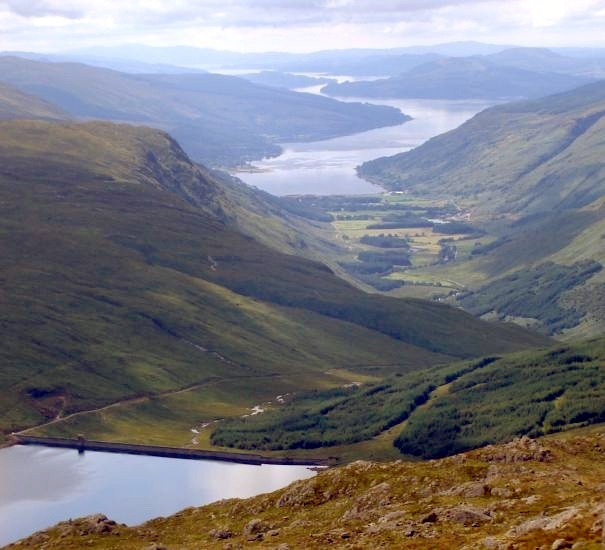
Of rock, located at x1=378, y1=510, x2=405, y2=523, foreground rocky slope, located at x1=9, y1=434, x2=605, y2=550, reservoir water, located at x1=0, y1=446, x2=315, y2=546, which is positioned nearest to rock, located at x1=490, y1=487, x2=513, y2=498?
foreground rocky slope, located at x1=9, y1=434, x2=605, y2=550

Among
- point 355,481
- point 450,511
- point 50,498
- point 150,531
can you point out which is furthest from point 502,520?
point 50,498

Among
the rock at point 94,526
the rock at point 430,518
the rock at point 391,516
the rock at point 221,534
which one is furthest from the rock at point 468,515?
the rock at point 94,526

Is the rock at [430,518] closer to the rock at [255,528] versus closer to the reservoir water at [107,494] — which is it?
the rock at [255,528]

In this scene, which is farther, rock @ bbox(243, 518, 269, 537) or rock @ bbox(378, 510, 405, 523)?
rock @ bbox(243, 518, 269, 537)

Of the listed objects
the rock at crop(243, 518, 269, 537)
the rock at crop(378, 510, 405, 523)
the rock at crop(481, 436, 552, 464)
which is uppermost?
the rock at crop(378, 510, 405, 523)

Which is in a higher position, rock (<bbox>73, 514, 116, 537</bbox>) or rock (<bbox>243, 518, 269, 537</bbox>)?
rock (<bbox>243, 518, 269, 537</bbox>)

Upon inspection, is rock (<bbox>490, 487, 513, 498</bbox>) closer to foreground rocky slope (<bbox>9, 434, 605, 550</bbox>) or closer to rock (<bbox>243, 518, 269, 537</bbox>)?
foreground rocky slope (<bbox>9, 434, 605, 550</bbox>)
